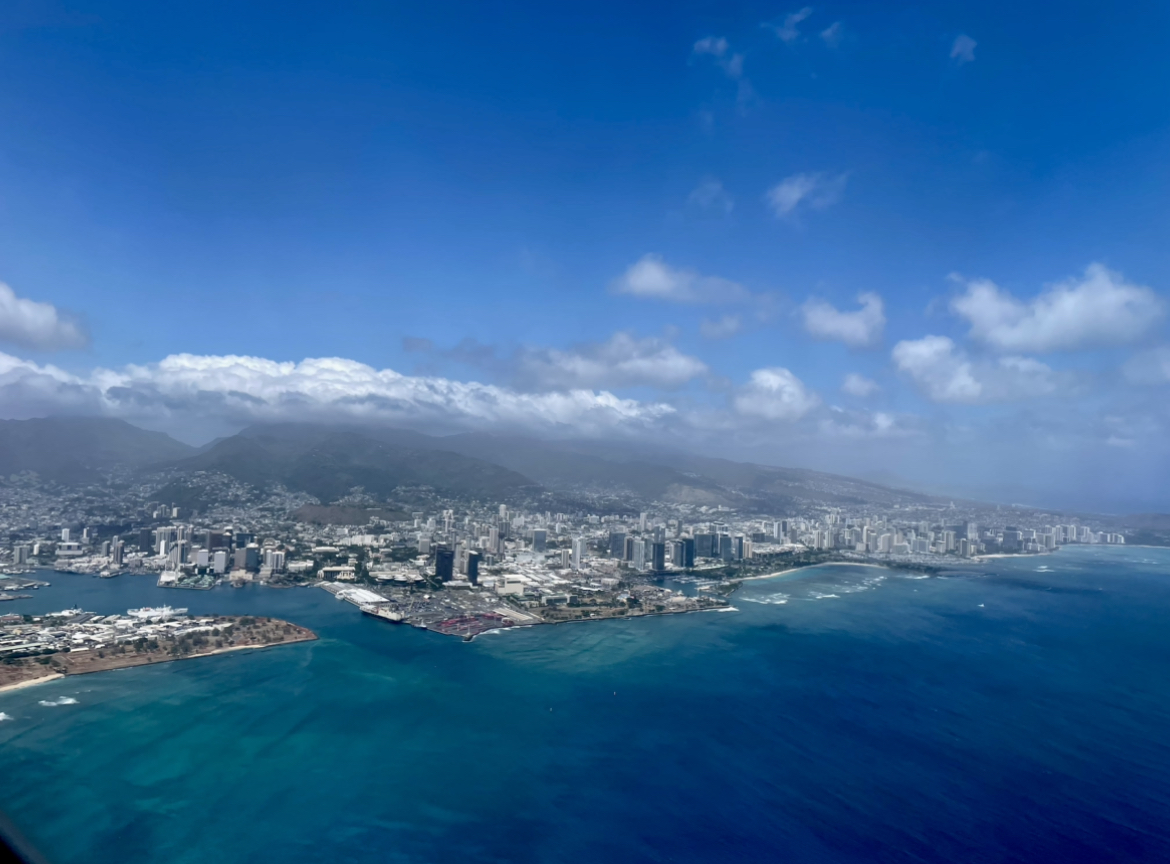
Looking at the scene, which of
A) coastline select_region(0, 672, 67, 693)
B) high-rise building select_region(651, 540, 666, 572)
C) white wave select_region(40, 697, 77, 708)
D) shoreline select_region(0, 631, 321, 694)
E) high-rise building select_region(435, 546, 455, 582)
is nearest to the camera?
white wave select_region(40, 697, 77, 708)

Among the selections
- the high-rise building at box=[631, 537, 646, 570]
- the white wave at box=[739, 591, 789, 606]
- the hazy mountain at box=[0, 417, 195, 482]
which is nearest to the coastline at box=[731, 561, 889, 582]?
the white wave at box=[739, 591, 789, 606]

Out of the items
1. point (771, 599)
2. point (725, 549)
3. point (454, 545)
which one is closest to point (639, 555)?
point (725, 549)

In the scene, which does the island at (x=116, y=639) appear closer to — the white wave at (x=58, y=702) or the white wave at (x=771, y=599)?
the white wave at (x=58, y=702)

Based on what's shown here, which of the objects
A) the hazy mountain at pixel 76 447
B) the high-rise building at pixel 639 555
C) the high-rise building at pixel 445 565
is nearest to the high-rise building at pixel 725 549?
the high-rise building at pixel 639 555

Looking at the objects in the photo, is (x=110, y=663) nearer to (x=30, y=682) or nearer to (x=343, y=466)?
(x=30, y=682)

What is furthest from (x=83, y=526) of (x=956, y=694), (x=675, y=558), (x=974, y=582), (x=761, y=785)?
(x=974, y=582)

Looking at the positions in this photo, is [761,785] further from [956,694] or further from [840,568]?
[840,568]

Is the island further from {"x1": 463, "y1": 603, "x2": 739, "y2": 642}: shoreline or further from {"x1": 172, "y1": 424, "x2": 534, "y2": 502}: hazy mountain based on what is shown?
{"x1": 172, "y1": 424, "x2": 534, "y2": 502}: hazy mountain
